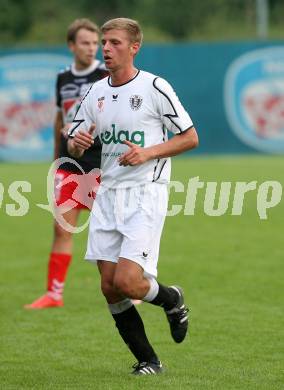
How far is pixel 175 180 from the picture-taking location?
19.2 metres

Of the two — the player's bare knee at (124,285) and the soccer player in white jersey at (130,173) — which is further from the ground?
the soccer player in white jersey at (130,173)

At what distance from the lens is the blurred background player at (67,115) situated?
30.7 feet

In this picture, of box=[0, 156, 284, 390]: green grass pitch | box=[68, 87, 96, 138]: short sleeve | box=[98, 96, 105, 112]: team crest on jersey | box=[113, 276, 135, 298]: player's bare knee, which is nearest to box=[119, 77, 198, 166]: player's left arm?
box=[98, 96, 105, 112]: team crest on jersey

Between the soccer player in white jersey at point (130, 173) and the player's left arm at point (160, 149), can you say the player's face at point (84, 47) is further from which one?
the player's left arm at point (160, 149)

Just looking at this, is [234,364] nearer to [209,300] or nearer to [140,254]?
Answer: [140,254]

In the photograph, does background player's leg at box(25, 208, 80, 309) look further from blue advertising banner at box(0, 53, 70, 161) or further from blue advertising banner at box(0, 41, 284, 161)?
blue advertising banner at box(0, 41, 284, 161)

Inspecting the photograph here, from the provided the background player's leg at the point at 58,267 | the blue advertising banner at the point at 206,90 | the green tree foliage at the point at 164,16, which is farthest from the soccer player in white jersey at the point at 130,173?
the green tree foliage at the point at 164,16

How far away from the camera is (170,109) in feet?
21.8

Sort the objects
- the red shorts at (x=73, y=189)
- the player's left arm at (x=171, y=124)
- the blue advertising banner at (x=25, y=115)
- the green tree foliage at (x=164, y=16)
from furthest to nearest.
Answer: the green tree foliage at (x=164, y=16), the blue advertising banner at (x=25, y=115), the red shorts at (x=73, y=189), the player's left arm at (x=171, y=124)

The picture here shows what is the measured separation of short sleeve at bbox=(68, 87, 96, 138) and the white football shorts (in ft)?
1.45

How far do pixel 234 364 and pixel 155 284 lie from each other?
0.74 m

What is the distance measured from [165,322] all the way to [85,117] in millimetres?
2282

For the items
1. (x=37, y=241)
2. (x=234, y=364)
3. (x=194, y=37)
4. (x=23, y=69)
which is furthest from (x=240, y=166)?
(x=194, y=37)

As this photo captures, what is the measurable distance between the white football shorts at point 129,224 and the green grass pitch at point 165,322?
2.41 ft
